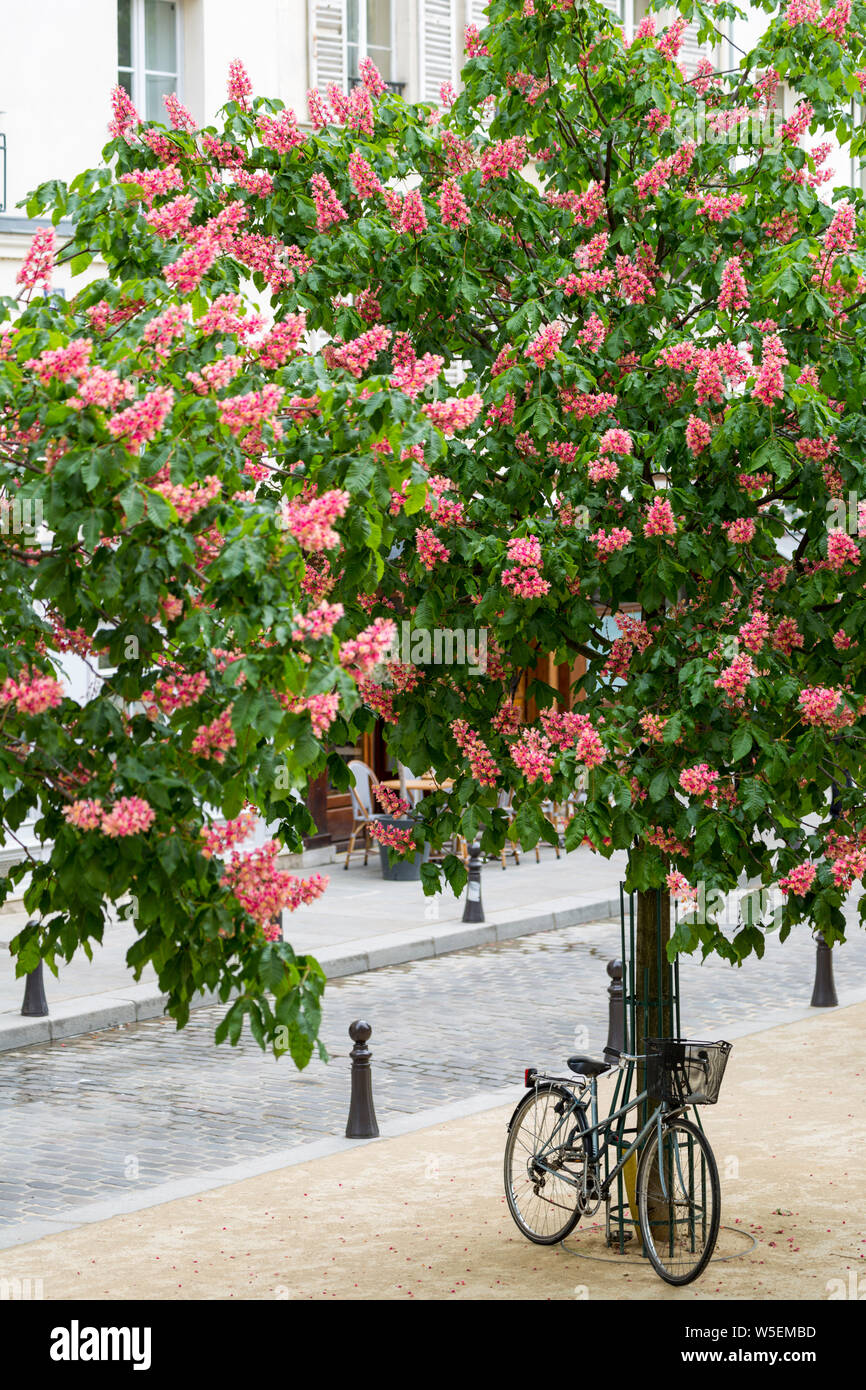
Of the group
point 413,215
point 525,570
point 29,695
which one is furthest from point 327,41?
point 29,695

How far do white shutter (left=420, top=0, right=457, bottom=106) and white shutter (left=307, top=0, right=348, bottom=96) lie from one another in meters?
1.11

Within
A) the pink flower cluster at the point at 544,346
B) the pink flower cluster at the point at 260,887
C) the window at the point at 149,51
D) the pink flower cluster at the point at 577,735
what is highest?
the window at the point at 149,51

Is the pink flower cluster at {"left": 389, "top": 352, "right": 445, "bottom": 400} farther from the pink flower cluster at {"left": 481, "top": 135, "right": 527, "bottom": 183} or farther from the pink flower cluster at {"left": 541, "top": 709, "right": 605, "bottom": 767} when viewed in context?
the pink flower cluster at {"left": 481, "top": 135, "right": 527, "bottom": 183}

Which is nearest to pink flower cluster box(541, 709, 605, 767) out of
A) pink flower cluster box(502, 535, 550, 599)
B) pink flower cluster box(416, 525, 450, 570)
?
pink flower cluster box(502, 535, 550, 599)

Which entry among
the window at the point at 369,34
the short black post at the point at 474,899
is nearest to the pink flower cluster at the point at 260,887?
the short black post at the point at 474,899

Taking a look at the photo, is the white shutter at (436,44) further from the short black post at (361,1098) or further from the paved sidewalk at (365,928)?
the short black post at (361,1098)

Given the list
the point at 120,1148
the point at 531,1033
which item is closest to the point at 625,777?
the point at 120,1148

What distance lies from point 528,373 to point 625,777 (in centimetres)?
161

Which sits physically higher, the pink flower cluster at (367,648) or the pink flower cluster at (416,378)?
the pink flower cluster at (416,378)

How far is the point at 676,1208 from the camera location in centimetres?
855

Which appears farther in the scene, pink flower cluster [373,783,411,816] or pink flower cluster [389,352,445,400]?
pink flower cluster [373,783,411,816]

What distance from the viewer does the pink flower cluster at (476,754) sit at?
7.27 m

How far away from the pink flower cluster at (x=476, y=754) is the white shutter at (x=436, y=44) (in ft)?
50.3

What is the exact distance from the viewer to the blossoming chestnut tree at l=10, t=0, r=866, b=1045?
5410mm
